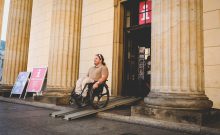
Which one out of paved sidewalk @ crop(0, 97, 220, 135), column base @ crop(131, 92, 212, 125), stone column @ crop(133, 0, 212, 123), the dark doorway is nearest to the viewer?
paved sidewalk @ crop(0, 97, 220, 135)

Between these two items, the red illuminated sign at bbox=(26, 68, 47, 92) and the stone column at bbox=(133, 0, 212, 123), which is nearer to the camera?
the stone column at bbox=(133, 0, 212, 123)

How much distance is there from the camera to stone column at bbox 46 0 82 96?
23.9ft

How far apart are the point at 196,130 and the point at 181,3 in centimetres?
229

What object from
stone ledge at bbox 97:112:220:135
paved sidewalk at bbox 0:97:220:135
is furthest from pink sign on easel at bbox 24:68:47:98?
stone ledge at bbox 97:112:220:135

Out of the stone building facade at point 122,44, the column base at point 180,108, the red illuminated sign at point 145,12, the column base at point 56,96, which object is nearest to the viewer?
the column base at point 180,108

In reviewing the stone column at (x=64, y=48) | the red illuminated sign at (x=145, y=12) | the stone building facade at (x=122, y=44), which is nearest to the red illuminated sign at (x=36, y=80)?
the stone building facade at (x=122, y=44)

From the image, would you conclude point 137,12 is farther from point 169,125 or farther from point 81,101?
point 169,125

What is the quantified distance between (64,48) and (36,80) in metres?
2.41

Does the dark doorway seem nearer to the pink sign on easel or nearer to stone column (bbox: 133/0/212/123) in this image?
the pink sign on easel

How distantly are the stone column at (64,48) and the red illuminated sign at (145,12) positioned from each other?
222 cm

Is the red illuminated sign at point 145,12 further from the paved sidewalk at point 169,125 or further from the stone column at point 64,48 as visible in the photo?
the paved sidewalk at point 169,125

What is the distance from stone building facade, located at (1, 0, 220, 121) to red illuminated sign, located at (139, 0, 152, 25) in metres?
0.20

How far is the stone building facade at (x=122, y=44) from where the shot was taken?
13.2ft

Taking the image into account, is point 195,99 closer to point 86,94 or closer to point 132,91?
point 86,94
